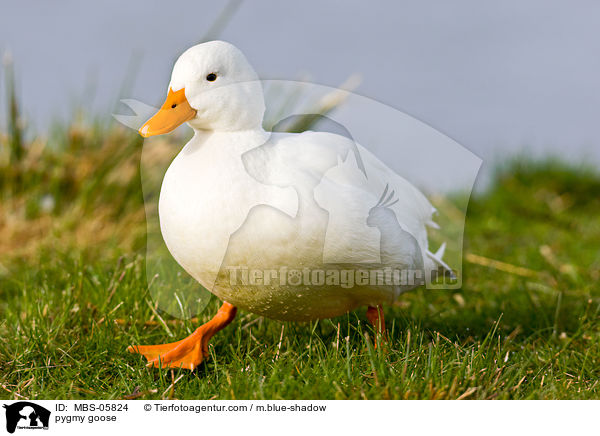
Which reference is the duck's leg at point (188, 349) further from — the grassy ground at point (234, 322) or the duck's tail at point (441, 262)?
the duck's tail at point (441, 262)

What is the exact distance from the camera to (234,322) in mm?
3049

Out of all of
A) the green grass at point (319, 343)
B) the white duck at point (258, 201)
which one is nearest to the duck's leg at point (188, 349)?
the green grass at point (319, 343)

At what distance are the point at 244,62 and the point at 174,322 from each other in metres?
1.38

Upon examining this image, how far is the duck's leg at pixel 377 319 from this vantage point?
2715mm

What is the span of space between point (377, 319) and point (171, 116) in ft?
4.31

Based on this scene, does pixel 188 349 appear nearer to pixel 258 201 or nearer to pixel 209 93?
pixel 258 201
